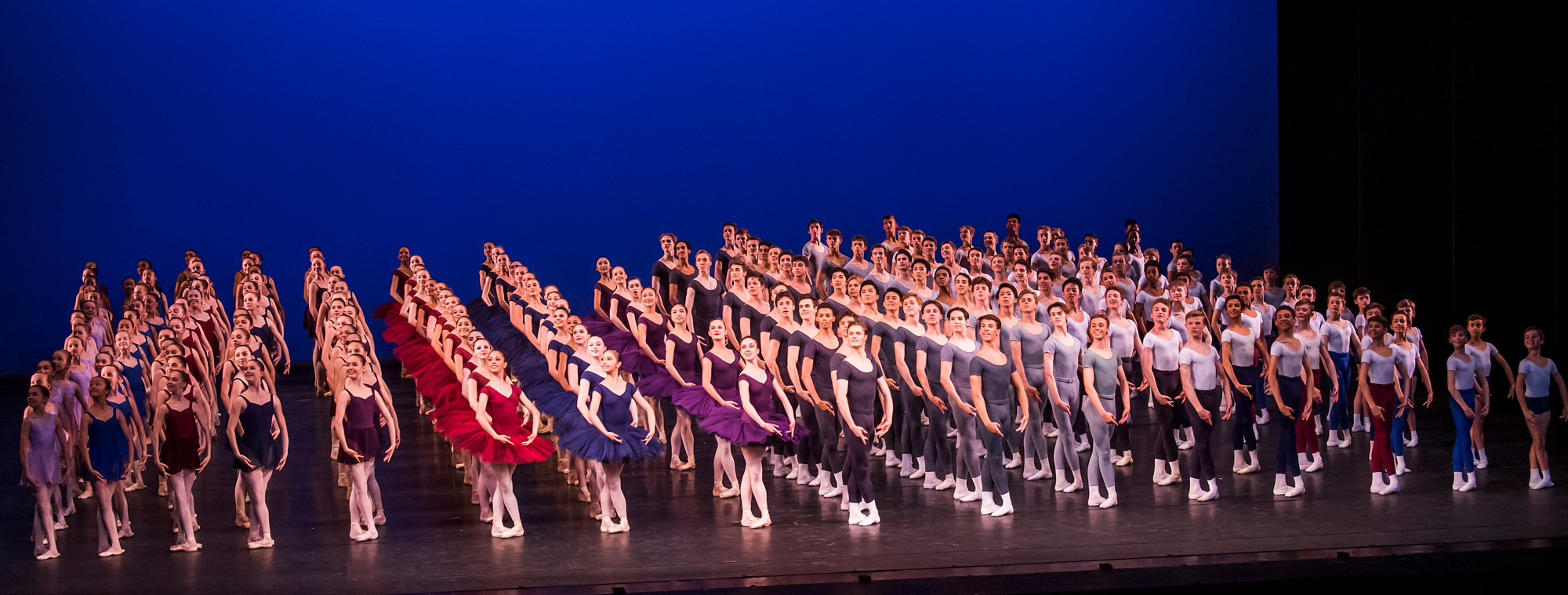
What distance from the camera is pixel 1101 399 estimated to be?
8.84m

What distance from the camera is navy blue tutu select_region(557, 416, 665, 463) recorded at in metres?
7.82

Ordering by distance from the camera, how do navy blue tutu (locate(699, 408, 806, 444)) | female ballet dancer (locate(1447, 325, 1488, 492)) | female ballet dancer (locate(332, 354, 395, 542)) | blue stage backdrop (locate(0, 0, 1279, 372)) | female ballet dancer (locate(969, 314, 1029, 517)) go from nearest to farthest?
female ballet dancer (locate(332, 354, 395, 542)), navy blue tutu (locate(699, 408, 806, 444)), female ballet dancer (locate(969, 314, 1029, 517)), female ballet dancer (locate(1447, 325, 1488, 492)), blue stage backdrop (locate(0, 0, 1279, 372))

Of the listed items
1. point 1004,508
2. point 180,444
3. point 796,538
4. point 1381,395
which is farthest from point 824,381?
point 180,444

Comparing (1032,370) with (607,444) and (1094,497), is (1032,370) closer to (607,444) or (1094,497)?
(1094,497)

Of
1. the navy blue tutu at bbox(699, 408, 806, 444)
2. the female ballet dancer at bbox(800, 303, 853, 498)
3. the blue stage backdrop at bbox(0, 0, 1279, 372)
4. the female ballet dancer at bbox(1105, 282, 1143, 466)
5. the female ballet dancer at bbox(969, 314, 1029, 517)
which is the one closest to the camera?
the navy blue tutu at bbox(699, 408, 806, 444)

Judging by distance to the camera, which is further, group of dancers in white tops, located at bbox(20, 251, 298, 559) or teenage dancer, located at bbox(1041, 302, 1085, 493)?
teenage dancer, located at bbox(1041, 302, 1085, 493)

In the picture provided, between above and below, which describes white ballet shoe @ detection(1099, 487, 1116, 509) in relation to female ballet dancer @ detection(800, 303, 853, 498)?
below

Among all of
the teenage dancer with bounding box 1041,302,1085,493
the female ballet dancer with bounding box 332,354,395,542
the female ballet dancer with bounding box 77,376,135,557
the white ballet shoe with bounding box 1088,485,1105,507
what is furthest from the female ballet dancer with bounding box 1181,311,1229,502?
the female ballet dancer with bounding box 77,376,135,557

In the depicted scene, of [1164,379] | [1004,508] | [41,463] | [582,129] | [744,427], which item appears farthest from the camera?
[582,129]

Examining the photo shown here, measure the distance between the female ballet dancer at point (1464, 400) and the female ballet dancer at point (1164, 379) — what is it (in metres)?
1.68

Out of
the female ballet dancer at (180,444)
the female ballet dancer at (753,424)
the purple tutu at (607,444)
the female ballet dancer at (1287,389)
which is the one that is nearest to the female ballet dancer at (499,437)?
the purple tutu at (607,444)

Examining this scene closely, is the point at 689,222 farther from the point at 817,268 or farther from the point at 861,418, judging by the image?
the point at 861,418

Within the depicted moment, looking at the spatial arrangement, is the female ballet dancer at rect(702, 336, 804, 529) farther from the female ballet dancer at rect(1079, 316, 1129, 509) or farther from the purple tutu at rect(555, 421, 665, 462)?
the female ballet dancer at rect(1079, 316, 1129, 509)

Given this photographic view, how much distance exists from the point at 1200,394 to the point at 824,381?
2358mm
